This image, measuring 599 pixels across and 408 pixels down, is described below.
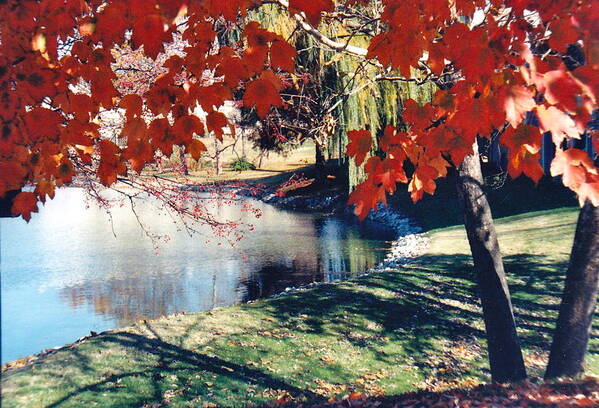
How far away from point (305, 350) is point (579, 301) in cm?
326

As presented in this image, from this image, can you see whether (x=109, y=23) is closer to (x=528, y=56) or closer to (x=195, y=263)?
(x=528, y=56)

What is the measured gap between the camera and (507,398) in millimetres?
3637

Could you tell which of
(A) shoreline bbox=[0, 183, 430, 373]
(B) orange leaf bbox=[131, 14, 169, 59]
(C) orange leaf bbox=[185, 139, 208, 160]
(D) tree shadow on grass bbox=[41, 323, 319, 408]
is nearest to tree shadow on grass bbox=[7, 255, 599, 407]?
(D) tree shadow on grass bbox=[41, 323, 319, 408]

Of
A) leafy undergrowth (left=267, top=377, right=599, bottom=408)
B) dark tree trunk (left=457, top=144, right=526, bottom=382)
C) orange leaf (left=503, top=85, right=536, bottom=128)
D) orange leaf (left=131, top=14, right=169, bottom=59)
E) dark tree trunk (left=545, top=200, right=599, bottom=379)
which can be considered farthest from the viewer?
dark tree trunk (left=457, top=144, right=526, bottom=382)

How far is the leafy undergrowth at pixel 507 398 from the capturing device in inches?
134

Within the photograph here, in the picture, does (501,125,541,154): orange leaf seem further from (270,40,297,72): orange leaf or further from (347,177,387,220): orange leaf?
(270,40,297,72): orange leaf

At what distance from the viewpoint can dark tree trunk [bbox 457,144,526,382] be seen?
474cm

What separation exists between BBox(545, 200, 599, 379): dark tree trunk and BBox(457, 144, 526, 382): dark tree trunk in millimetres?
355

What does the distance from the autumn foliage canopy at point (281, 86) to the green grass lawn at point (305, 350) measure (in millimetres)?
2833

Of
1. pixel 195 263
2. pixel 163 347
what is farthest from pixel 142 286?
pixel 163 347

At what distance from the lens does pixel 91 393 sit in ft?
16.9

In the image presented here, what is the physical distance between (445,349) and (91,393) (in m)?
4.06

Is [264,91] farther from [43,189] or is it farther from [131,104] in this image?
Answer: [43,189]

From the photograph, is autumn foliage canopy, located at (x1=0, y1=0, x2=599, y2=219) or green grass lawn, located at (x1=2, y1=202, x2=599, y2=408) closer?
autumn foliage canopy, located at (x1=0, y1=0, x2=599, y2=219)
